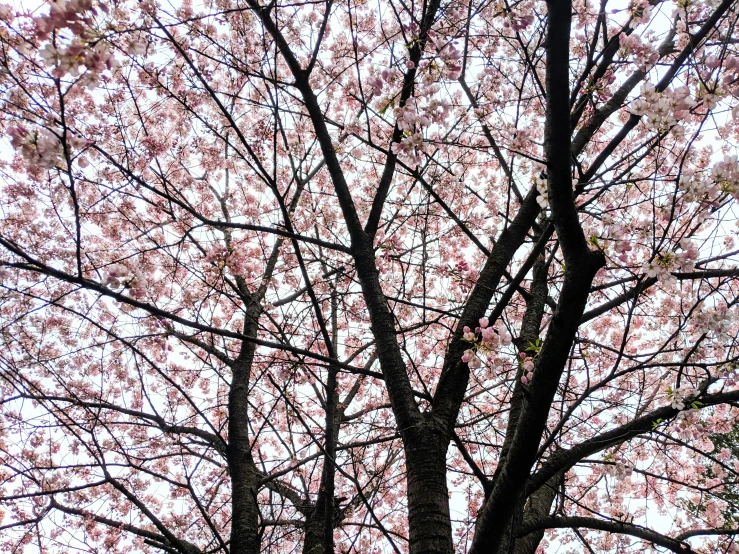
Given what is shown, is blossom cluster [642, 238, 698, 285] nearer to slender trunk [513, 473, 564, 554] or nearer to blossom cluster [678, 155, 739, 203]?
blossom cluster [678, 155, 739, 203]

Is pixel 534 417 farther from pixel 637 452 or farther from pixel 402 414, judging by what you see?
pixel 637 452

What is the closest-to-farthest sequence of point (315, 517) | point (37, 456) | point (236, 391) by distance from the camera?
point (315, 517), point (236, 391), point (37, 456)

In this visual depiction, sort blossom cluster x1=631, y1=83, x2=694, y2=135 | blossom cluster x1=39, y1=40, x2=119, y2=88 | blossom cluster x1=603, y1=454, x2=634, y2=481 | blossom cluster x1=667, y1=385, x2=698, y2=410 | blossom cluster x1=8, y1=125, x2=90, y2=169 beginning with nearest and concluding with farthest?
blossom cluster x1=39, y1=40, x2=119, y2=88 → blossom cluster x1=8, y1=125, x2=90, y2=169 → blossom cluster x1=631, y1=83, x2=694, y2=135 → blossom cluster x1=667, y1=385, x2=698, y2=410 → blossom cluster x1=603, y1=454, x2=634, y2=481

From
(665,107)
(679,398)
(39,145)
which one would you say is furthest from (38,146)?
(679,398)

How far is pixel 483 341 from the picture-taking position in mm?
2580

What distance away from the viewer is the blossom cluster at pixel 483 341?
2.59m

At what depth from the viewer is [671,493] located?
6.94 meters

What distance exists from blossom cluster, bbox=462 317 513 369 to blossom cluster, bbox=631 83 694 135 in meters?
1.17

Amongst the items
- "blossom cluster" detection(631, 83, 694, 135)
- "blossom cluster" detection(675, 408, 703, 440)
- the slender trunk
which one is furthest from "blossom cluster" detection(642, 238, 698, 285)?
the slender trunk

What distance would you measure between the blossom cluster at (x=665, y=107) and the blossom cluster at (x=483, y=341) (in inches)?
46.0

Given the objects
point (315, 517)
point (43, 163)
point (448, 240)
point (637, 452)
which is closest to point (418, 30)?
point (43, 163)

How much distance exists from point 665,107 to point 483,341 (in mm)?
1285

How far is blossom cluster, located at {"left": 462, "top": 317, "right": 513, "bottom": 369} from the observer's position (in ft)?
8.50

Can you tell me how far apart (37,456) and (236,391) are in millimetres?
3585
